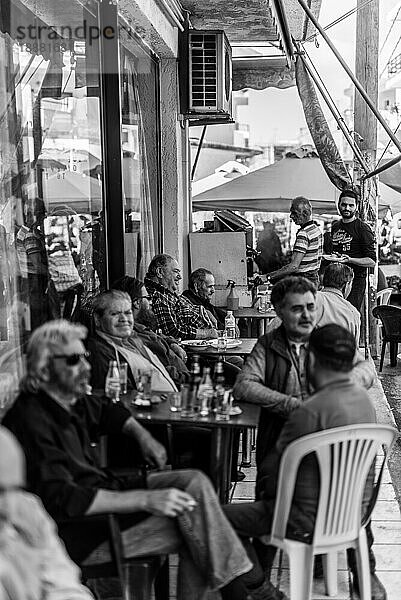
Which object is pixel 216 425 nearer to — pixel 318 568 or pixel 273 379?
pixel 273 379

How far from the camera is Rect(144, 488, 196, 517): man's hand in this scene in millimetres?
2936

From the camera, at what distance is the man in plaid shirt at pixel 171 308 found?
21.2 feet

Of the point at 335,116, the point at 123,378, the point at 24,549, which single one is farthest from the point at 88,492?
the point at 335,116

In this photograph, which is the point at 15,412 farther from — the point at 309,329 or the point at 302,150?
the point at 302,150

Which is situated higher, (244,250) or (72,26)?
(72,26)

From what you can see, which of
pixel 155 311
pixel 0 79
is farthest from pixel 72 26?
pixel 155 311

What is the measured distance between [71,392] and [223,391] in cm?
103

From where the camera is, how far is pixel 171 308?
656 centimetres

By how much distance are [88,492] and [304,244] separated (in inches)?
215

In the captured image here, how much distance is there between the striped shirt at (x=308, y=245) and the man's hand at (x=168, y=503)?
525 centimetres

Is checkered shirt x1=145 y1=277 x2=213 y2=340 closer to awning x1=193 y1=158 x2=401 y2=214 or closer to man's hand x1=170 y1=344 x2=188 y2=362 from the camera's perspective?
man's hand x1=170 y1=344 x2=188 y2=362

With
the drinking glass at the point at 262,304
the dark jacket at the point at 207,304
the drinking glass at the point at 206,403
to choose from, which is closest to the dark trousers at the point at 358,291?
the drinking glass at the point at 262,304

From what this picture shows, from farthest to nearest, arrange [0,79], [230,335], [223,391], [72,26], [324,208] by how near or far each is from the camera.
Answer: [324,208] < [230,335] < [72,26] < [0,79] < [223,391]

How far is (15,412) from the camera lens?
288cm
